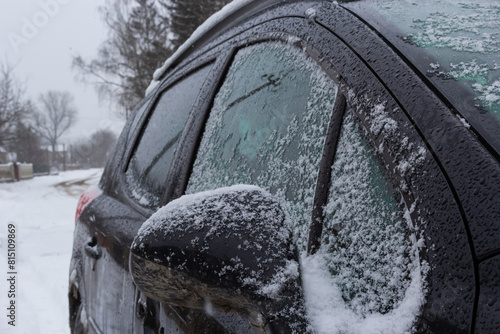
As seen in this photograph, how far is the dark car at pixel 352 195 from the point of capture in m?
0.60

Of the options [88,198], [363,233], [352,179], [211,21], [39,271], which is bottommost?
[39,271]

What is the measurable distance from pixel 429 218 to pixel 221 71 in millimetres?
1074

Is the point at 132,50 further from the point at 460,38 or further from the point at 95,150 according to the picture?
the point at 95,150

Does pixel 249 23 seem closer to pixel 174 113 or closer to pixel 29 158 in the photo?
pixel 174 113

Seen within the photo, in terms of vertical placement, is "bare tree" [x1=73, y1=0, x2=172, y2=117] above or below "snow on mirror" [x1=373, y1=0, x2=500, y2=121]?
above

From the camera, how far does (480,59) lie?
2.72 ft

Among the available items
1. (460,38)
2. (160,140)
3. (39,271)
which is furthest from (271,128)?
(39,271)

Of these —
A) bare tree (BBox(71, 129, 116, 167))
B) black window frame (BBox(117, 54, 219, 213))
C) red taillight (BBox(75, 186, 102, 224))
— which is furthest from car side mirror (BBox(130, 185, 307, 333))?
bare tree (BBox(71, 129, 116, 167))

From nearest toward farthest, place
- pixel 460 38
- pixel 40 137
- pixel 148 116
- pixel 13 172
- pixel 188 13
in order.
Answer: pixel 460 38, pixel 148 116, pixel 188 13, pixel 13 172, pixel 40 137

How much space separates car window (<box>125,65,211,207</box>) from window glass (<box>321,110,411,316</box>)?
94 centimetres

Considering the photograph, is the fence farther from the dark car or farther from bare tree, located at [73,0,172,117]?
the dark car

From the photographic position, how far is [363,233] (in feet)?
2.44

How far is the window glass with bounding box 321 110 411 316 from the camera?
2.20 ft

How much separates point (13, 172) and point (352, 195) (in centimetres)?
2858
